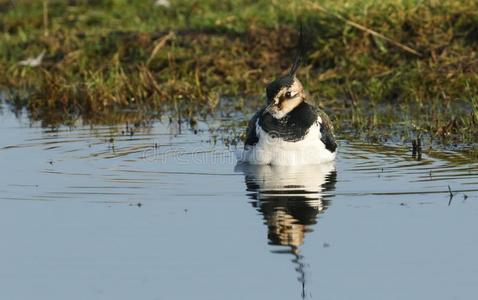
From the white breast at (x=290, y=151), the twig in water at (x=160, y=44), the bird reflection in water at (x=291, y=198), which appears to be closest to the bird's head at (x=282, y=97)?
the white breast at (x=290, y=151)

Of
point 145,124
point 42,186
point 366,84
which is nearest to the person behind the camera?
point 42,186

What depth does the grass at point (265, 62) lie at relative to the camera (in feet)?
42.5

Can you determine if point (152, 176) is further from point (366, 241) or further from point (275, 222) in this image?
point (366, 241)

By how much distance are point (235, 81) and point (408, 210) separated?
6227 mm

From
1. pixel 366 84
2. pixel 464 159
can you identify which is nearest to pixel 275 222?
pixel 464 159


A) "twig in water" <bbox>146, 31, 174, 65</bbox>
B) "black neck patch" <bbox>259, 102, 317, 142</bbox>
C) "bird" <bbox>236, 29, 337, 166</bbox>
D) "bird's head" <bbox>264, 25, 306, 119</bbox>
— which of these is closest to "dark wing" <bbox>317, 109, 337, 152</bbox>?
"bird" <bbox>236, 29, 337, 166</bbox>

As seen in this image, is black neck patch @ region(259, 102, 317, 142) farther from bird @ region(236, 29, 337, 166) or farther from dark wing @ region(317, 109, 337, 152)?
dark wing @ region(317, 109, 337, 152)

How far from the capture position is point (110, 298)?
6246 millimetres

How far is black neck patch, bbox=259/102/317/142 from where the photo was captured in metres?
9.74

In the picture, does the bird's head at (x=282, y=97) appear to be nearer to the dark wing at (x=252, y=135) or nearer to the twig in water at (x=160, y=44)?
the dark wing at (x=252, y=135)

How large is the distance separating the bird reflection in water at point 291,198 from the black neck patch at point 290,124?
256 millimetres

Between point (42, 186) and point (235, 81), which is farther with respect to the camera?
point (235, 81)

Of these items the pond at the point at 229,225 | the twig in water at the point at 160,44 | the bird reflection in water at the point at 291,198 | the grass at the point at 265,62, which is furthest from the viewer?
the twig in water at the point at 160,44

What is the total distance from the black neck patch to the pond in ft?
0.97
